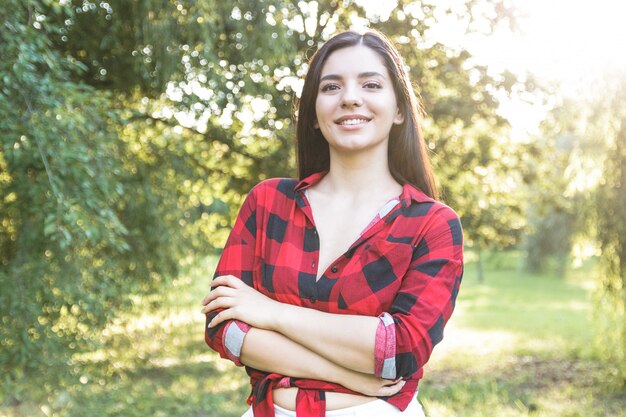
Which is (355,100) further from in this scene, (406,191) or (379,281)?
(379,281)

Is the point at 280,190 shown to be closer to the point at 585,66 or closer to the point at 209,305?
the point at 209,305

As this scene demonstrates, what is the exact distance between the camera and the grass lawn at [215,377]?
614 cm

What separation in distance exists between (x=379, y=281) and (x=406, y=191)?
0.26 metres

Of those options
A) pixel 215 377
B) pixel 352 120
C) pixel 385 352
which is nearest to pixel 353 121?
pixel 352 120

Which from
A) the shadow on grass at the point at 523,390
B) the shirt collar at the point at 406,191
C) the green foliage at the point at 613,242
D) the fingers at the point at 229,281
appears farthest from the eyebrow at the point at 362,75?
the green foliage at the point at 613,242

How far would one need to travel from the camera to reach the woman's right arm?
1598 mm

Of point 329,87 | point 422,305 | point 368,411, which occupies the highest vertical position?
point 329,87

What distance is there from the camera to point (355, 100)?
1724mm

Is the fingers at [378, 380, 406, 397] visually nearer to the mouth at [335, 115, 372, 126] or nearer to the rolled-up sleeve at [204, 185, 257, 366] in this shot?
the rolled-up sleeve at [204, 185, 257, 366]

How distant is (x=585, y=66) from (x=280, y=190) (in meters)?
5.56

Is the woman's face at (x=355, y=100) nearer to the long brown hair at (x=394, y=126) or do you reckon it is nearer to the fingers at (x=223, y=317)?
the long brown hair at (x=394, y=126)

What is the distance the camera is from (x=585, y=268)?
26.7 meters

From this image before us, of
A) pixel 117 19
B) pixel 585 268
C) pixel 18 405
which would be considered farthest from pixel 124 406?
pixel 585 268

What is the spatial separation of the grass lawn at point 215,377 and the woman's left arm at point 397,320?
9.51 feet
